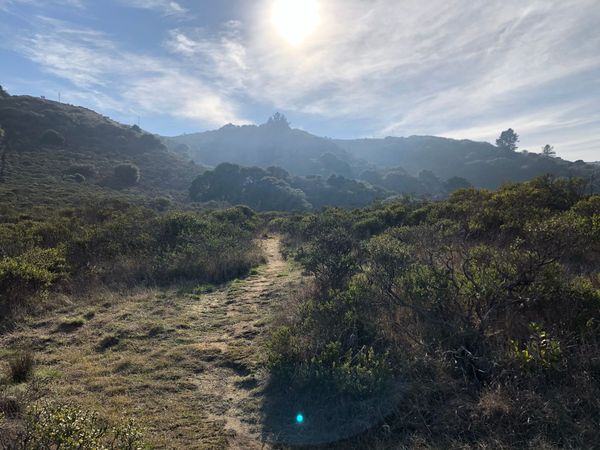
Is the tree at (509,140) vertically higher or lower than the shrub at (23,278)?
higher

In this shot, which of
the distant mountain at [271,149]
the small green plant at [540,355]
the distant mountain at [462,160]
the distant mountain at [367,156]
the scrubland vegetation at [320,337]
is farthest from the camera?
the distant mountain at [271,149]

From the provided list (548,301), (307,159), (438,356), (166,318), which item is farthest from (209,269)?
(307,159)

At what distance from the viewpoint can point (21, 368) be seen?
14.4 ft

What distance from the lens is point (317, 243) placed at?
850 cm

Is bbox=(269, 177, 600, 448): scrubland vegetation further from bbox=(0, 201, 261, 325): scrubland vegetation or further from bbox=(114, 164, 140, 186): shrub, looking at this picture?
bbox=(114, 164, 140, 186): shrub

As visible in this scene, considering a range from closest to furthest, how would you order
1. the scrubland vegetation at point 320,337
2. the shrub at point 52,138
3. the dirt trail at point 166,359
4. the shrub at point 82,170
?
the scrubland vegetation at point 320,337
the dirt trail at point 166,359
the shrub at point 82,170
the shrub at point 52,138

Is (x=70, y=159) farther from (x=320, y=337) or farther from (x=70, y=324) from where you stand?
(x=320, y=337)

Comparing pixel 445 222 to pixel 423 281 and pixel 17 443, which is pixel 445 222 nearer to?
pixel 423 281

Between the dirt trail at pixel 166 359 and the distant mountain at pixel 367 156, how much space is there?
238 feet

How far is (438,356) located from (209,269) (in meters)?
7.20

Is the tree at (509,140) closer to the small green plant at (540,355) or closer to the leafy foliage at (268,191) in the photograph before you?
the leafy foliage at (268,191)

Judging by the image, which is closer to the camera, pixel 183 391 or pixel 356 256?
pixel 183 391

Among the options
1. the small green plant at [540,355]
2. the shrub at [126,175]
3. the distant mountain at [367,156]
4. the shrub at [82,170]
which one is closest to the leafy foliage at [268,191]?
the shrub at [126,175]

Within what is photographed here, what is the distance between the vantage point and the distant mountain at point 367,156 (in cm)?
7906
